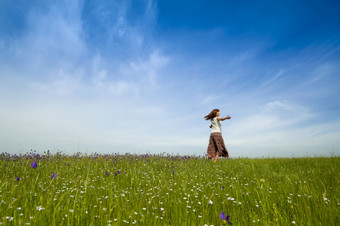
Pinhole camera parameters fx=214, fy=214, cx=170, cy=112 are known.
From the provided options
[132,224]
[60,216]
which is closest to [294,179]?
[132,224]

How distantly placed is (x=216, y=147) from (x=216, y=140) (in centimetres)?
42

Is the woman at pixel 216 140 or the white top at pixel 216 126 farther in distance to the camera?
the white top at pixel 216 126

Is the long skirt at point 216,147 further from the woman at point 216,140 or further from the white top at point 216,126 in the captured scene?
the white top at point 216,126

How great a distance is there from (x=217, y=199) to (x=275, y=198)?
3.93 feet

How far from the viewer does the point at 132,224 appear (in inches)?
118

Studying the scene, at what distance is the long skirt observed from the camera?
40.1 feet

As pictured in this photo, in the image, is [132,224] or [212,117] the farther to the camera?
[212,117]

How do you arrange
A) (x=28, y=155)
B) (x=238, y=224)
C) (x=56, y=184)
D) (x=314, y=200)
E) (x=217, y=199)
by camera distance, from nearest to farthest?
(x=238, y=224) < (x=314, y=200) < (x=217, y=199) < (x=56, y=184) < (x=28, y=155)

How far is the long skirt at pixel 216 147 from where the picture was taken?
1221 centimetres

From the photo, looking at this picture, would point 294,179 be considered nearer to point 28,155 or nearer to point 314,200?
point 314,200

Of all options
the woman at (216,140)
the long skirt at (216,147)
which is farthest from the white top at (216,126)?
the long skirt at (216,147)

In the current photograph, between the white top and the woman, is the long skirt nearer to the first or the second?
the woman

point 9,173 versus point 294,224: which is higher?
point 9,173

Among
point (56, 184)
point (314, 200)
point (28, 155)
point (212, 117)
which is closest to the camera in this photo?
point (314, 200)
